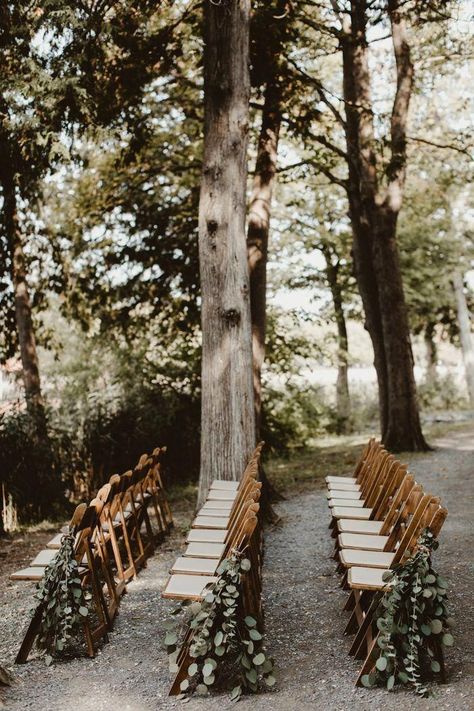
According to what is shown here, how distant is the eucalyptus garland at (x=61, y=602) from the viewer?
521 centimetres

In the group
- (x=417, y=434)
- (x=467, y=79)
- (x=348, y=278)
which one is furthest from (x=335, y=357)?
(x=467, y=79)

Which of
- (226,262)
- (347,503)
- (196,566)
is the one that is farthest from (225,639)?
(226,262)

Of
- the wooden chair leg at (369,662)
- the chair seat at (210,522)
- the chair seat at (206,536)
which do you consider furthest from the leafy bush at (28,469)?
the wooden chair leg at (369,662)

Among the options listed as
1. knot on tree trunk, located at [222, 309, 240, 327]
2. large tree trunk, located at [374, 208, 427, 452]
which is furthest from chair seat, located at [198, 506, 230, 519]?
large tree trunk, located at [374, 208, 427, 452]

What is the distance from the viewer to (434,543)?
4605 millimetres

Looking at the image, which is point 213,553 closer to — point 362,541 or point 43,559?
point 362,541

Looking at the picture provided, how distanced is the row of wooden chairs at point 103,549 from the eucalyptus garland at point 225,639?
3.40 ft

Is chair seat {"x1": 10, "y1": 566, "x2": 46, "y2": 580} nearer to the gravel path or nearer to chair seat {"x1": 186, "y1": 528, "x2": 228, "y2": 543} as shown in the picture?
the gravel path

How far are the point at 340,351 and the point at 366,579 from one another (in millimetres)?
17028

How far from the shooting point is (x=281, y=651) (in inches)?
208

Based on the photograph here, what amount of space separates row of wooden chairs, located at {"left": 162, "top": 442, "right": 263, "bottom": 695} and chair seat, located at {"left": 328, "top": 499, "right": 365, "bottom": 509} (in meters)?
0.94

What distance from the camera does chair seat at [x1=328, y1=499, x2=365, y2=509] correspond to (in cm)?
738

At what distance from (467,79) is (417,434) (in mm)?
17654

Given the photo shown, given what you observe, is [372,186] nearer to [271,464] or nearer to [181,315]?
[181,315]
